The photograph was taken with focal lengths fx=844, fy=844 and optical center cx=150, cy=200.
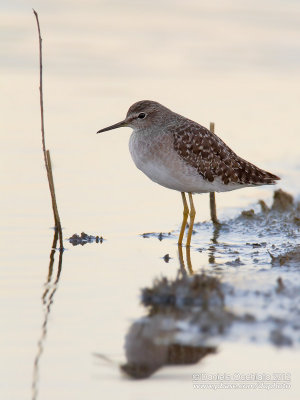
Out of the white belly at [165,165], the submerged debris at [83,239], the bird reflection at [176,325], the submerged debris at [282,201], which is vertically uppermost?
the white belly at [165,165]

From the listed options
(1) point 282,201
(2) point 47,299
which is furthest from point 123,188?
(2) point 47,299

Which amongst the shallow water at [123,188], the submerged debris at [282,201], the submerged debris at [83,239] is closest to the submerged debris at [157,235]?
the shallow water at [123,188]

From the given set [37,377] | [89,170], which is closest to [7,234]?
[89,170]

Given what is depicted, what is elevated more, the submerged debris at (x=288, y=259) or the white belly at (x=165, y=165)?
the white belly at (x=165, y=165)

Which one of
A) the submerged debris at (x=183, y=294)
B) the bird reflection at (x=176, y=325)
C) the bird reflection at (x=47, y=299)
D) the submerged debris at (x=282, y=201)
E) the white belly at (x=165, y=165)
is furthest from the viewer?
the submerged debris at (x=282, y=201)

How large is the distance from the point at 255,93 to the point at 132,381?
13426mm

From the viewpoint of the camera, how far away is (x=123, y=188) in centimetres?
1380

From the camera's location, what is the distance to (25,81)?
18688 millimetres

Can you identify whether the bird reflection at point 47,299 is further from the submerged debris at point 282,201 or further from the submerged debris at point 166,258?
the submerged debris at point 282,201

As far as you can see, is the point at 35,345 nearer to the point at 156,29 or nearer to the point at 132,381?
the point at 132,381

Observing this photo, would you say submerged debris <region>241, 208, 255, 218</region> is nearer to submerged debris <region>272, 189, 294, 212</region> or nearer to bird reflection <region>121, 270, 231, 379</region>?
submerged debris <region>272, 189, 294, 212</region>

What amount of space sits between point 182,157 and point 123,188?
2.37m

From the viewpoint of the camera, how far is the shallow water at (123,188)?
24.2 feet

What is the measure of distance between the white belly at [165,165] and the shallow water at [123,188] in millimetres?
875
